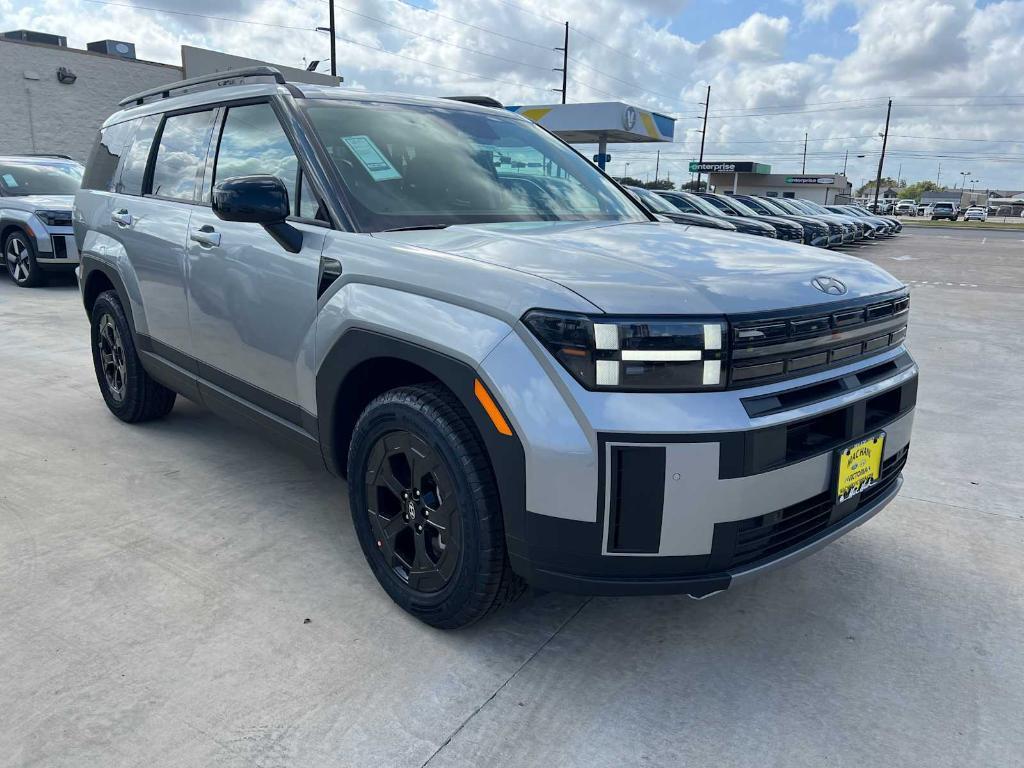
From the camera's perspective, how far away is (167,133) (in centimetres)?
403

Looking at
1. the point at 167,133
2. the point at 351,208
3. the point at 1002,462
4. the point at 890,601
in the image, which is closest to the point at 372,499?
the point at 351,208

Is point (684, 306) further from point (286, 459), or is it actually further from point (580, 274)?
point (286, 459)

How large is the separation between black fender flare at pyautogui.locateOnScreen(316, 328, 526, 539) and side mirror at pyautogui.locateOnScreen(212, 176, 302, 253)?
0.53m

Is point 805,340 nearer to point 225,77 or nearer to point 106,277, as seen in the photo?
point 225,77

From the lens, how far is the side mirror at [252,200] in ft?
8.81

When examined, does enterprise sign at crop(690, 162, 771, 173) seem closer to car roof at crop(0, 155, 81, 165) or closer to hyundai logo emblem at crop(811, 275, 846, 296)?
car roof at crop(0, 155, 81, 165)

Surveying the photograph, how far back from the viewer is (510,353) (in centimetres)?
212

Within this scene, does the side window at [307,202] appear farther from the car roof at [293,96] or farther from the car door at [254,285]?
the car roof at [293,96]

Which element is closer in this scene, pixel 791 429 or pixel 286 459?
pixel 791 429

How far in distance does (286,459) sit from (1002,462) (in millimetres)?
3894

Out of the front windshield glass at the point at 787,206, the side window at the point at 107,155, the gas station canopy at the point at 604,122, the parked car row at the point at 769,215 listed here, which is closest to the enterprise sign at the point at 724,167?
the parked car row at the point at 769,215

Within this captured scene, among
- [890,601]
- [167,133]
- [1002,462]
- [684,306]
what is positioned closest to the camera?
[684,306]

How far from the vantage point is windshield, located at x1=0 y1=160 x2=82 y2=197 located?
10555 millimetres

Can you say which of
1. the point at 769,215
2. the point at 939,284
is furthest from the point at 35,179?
the point at 769,215
